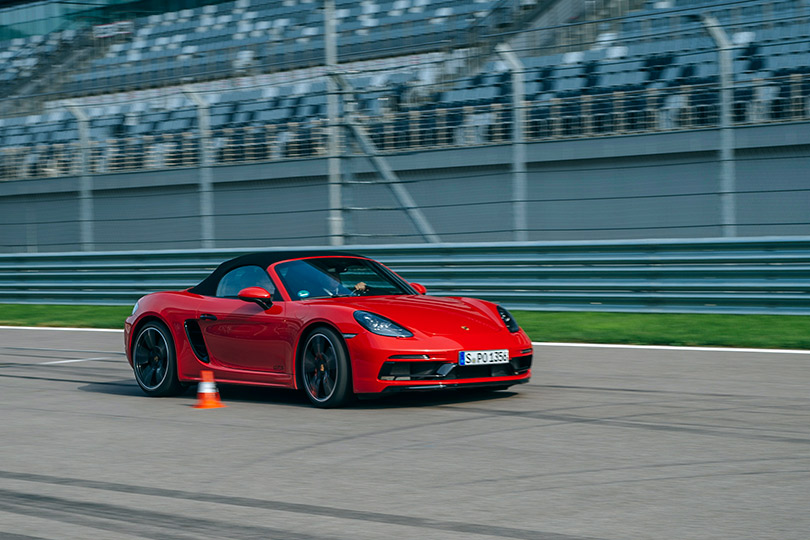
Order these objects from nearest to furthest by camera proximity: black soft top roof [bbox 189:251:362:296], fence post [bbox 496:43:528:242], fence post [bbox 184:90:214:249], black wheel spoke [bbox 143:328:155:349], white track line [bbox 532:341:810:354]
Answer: black soft top roof [bbox 189:251:362:296] → black wheel spoke [bbox 143:328:155:349] → white track line [bbox 532:341:810:354] → fence post [bbox 496:43:528:242] → fence post [bbox 184:90:214:249]

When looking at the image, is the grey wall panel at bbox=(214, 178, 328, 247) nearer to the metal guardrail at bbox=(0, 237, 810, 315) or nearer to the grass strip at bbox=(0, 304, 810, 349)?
the metal guardrail at bbox=(0, 237, 810, 315)

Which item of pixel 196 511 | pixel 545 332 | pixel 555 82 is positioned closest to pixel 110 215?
pixel 555 82

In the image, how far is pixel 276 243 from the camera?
16.5 metres

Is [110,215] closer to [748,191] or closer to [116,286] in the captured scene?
[116,286]

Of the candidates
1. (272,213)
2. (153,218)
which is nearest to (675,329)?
(272,213)

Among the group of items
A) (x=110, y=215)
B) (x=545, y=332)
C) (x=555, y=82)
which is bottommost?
(x=545, y=332)

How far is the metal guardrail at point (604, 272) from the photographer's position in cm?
1202

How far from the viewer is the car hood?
7453 millimetres

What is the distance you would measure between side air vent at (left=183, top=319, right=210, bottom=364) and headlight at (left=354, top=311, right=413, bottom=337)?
153 cm

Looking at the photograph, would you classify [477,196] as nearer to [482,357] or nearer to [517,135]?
[517,135]

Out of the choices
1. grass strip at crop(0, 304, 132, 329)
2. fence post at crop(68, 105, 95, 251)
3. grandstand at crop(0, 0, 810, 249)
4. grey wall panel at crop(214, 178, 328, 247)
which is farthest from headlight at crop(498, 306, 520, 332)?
fence post at crop(68, 105, 95, 251)

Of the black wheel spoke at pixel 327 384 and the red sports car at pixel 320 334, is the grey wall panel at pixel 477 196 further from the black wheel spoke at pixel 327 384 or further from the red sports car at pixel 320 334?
the black wheel spoke at pixel 327 384

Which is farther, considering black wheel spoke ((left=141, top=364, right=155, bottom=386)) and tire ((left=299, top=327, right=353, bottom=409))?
black wheel spoke ((left=141, top=364, right=155, bottom=386))

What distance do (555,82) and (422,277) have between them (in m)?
3.13
